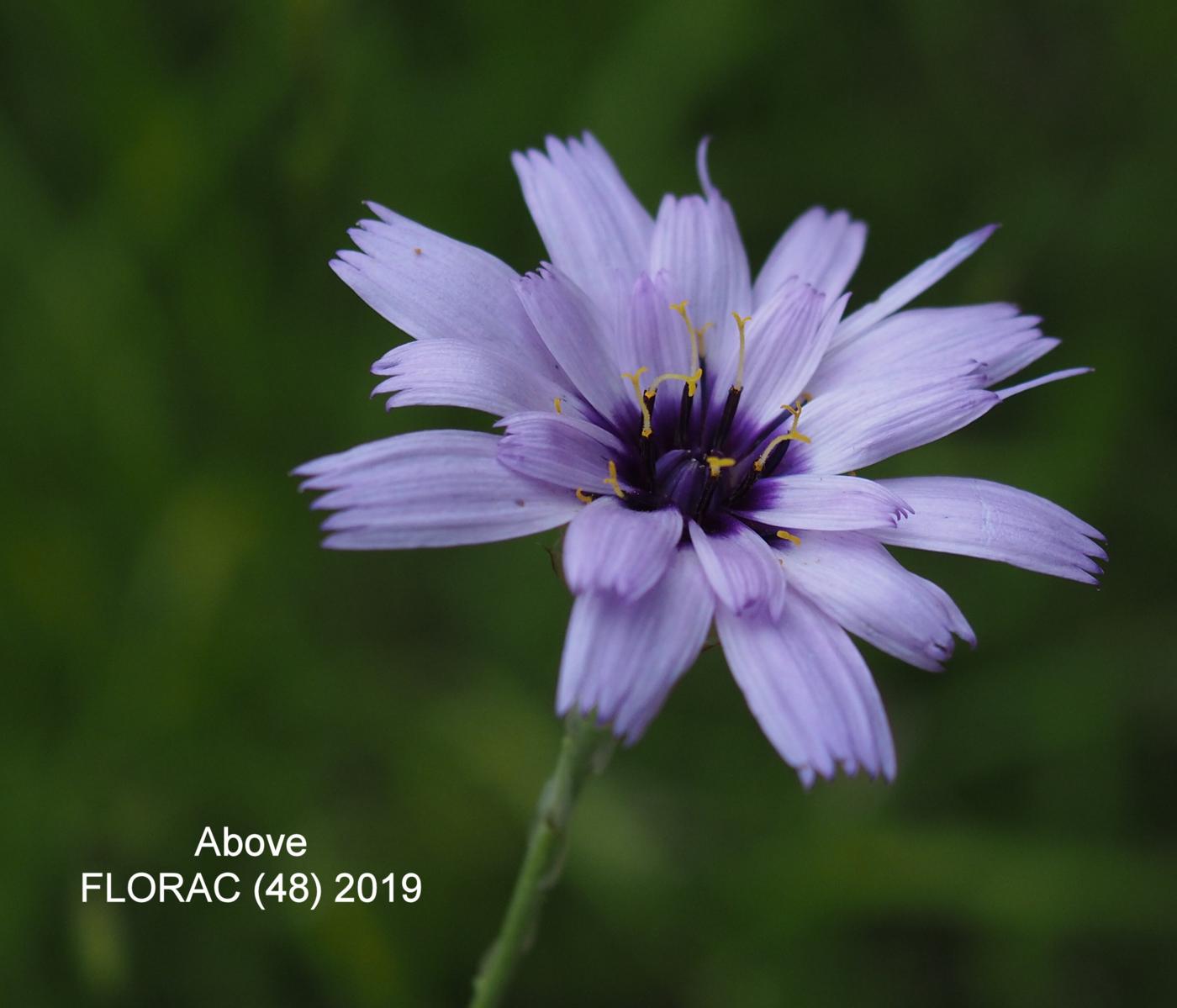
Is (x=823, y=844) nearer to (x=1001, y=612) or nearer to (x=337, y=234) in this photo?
(x=1001, y=612)

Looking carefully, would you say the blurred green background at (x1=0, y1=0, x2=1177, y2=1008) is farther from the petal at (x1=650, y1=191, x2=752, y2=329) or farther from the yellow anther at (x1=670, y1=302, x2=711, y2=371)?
the yellow anther at (x1=670, y1=302, x2=711, y2=371)

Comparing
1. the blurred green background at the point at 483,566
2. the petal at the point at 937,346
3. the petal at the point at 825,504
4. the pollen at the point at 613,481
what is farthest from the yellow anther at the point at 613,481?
the blurred green background at the point at 483,566

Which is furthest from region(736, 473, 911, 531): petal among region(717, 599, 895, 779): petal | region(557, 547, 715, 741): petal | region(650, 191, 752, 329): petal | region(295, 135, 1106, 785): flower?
region(650, 191, 752, 329): petal

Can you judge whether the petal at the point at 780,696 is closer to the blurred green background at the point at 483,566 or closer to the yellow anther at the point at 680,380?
the yellow anther at the point at 680,380

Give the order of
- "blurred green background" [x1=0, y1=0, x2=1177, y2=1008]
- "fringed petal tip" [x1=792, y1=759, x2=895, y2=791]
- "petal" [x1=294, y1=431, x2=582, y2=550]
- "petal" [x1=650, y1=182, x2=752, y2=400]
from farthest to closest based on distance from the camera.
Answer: "blurred green background" [x1=0, y1=0, x2=1177, y2=1008]
"petal" [x1=650, y1=182, x2=752, y2=400]
"petal" [x1=294, y1=431, x2=582, y2=550]
"fringed petal tip" [x1=792, y1=759, x2=895, y2=791]

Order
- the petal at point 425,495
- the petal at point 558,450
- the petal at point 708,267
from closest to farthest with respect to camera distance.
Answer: the petal at point 425,495 < the petal at point 558,450 < the petal at point 708,267

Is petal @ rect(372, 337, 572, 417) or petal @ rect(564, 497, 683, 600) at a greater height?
petal @ rect(372, 337, 572, 417)

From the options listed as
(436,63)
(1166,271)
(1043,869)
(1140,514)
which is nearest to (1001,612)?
(1140,514)

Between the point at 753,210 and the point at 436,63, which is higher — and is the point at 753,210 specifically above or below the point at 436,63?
below
